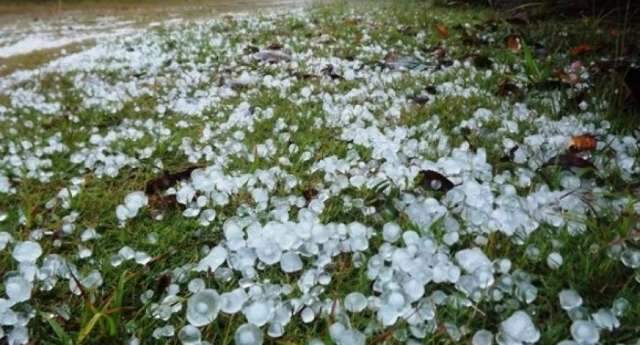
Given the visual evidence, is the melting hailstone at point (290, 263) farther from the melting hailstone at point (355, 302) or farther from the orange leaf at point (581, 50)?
the orange leaf at point (581, 50)

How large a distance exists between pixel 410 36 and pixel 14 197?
16.0 ft

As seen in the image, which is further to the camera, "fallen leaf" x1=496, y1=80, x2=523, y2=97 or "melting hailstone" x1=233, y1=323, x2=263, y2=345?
"fallen leaf" x1=496, y1=80, x2=523, y2=97

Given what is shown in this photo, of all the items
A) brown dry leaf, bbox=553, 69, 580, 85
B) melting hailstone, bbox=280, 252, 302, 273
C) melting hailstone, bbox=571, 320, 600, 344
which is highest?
melting hailstone, bbox=571, 320, 600, 344

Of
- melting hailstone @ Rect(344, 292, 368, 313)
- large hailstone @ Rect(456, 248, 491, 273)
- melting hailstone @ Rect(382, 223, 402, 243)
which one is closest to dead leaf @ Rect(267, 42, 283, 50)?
melting hailstone @ Rect(382, 223, 402, 243)

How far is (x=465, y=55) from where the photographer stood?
448 centimetres

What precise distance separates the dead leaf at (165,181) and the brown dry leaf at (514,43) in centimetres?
331

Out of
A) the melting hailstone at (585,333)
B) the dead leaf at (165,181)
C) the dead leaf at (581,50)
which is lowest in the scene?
the dead leaf at (165,181)

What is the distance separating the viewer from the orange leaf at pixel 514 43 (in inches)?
174

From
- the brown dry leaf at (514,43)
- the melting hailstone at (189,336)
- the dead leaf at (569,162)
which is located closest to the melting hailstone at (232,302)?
the melting hailstone at (189,336)

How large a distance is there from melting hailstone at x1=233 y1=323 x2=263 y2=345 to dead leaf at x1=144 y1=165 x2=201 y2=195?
1072 millimetres

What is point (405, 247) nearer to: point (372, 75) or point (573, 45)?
point (372, 75)

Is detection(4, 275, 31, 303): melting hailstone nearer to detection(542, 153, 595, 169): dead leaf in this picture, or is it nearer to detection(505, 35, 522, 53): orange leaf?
detection(542, 153, 595, 169): dead leaf

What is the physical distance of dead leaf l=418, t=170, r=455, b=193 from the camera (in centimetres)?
190

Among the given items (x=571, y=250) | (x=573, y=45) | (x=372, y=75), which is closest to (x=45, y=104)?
(x=372, y=75)
